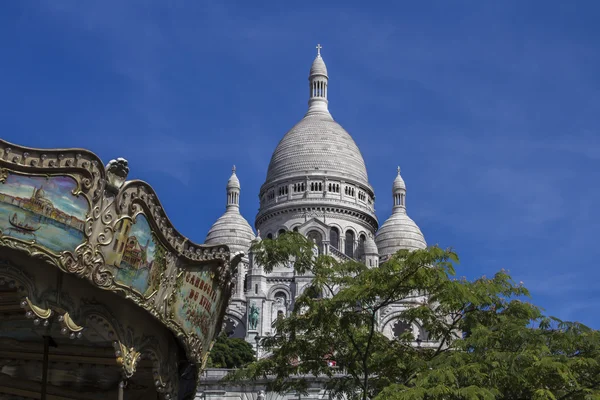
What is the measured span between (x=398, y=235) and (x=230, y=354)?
3138 cm

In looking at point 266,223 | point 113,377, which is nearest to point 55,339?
point 113,377

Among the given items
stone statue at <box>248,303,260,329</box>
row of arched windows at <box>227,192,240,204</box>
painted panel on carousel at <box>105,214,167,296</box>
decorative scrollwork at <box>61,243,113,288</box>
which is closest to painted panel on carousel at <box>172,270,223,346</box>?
painted panel on carousel at <box>105,214,167,296</box>

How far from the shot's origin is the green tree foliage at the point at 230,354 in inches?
2173

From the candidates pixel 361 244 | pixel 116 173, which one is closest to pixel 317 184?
pixel 361 244

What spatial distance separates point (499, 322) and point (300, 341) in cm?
496

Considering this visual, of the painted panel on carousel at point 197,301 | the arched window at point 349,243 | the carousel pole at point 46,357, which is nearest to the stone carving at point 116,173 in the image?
the painted panel on carousel at point 197,301

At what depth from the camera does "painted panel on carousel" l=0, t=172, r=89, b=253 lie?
14711mm

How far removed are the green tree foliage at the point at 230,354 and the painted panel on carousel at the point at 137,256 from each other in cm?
3614

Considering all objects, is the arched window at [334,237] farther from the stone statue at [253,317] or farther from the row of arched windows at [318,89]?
the row of arched windows at [318,89]

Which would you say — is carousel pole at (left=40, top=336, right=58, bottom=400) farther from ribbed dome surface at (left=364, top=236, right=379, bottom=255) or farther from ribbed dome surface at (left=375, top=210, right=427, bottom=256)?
ribbed dome surface at (left=375, top=210, right=427, bottom=256)

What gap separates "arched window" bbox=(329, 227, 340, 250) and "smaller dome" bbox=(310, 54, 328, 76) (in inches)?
749

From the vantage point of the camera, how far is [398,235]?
278ft

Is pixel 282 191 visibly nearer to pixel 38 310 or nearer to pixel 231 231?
pixel 231 231

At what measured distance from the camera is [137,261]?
662 inches
